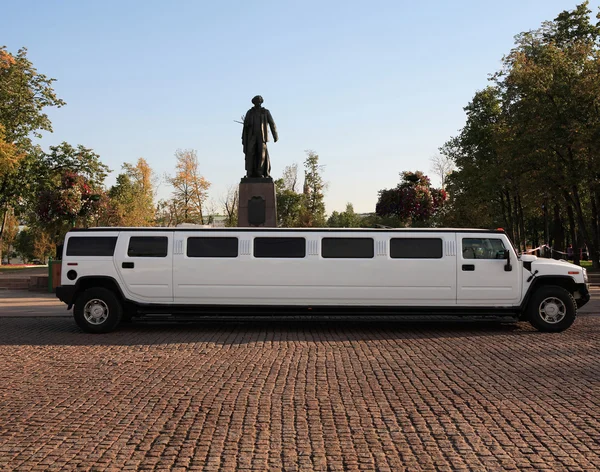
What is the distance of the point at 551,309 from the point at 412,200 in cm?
4258

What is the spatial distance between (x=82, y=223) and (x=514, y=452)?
142 ft

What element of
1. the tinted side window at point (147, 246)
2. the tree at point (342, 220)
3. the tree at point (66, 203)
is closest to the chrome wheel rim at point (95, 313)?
the tinted side window at point (147, 246)

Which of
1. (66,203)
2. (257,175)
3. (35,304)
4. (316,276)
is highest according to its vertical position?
(66,203)

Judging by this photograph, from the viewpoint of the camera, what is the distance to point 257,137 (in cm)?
2064

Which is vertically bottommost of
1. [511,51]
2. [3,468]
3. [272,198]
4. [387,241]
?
[3,468]

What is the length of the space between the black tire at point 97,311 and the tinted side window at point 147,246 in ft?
2.95

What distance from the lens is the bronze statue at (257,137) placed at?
20.6m

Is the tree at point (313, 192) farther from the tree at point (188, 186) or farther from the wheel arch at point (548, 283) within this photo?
the wheel arch at point (548, 283)

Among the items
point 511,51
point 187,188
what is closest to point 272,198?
point 511,51

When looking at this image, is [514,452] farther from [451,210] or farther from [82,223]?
[451,210]

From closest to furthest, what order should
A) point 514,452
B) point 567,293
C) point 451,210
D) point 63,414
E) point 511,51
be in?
point 514,452, point 63,414, point 567,293, point 511,51, point 451,210

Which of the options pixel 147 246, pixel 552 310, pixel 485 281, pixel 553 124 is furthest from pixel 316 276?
pixel 553 124

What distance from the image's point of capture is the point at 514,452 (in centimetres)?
518

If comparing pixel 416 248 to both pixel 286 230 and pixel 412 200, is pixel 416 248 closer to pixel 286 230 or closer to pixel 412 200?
pixel 286 230
